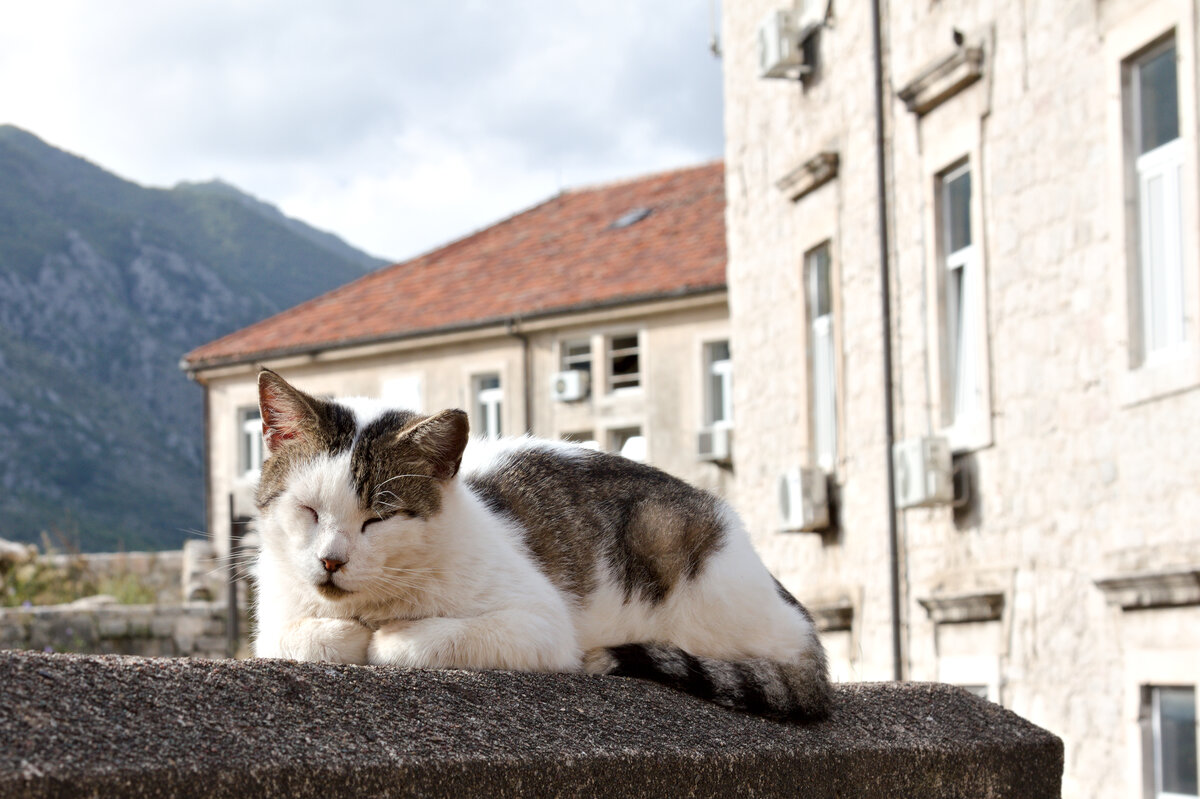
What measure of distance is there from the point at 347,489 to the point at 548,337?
81.7 ft

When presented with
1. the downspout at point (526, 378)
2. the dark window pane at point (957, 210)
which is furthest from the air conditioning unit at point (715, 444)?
the dark window pane at point (957, 210)

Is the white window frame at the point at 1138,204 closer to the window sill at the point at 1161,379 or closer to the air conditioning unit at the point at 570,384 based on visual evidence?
the window sill at the point at 1161,379

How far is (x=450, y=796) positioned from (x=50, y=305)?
418ft

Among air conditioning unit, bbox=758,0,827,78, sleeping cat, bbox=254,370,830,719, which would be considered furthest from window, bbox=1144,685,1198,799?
air conditioning unit, bbox=758,0,827,78

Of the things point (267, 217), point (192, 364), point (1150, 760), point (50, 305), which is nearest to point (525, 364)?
point (192, 364)

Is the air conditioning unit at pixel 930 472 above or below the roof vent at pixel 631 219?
below

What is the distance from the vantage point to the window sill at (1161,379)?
8641 mm

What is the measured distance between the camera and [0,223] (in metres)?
124

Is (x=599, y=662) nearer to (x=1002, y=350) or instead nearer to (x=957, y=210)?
(x=1002, y=350)

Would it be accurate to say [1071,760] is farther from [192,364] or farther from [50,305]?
[50,305]

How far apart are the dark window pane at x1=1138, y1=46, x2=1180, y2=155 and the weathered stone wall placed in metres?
15.3

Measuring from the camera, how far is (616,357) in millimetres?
27922

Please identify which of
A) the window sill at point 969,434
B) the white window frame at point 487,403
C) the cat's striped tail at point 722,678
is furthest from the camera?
the white window frame at point 487,403

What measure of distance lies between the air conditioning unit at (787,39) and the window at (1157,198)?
5.63 m
